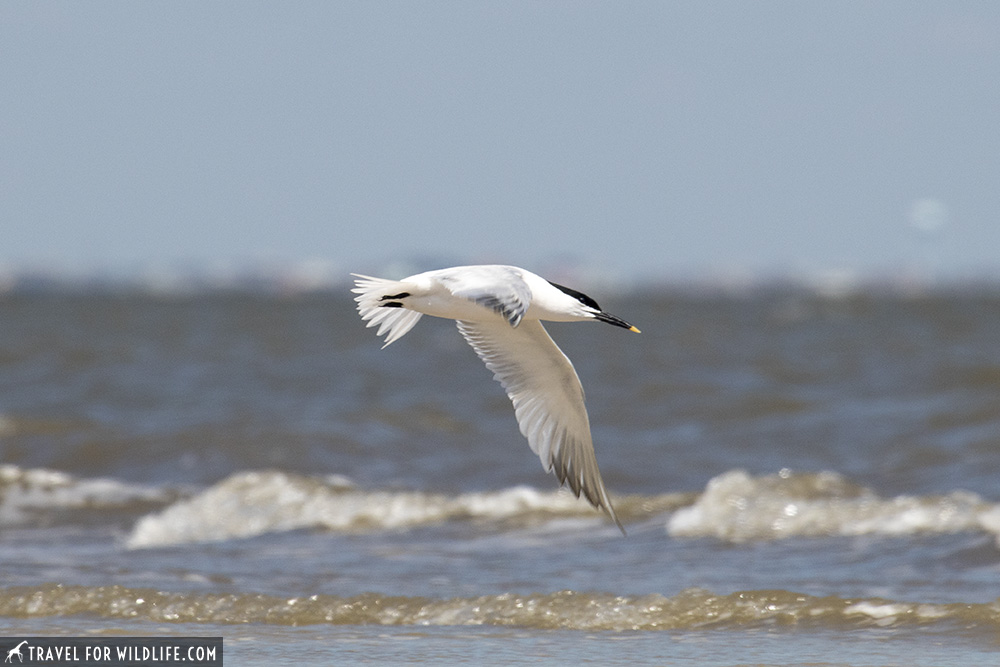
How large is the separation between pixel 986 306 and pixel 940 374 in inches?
716

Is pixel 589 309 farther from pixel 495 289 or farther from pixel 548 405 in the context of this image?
pixel 548 405


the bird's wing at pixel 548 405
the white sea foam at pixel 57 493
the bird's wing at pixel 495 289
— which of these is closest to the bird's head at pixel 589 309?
the bird's wing at pixel 495 289

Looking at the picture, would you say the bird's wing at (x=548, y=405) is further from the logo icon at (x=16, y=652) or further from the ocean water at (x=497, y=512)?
the logo icon at (x=16, y=652)

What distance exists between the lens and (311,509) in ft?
27.2

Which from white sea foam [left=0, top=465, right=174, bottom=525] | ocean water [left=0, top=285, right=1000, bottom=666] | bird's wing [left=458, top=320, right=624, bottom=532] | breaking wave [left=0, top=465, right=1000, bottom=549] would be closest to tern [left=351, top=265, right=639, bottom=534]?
bird's wing [left=458, top=320, right=624, bottom=532]

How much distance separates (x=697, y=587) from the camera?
6.05 meters

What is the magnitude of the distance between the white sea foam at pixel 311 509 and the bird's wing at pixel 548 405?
2121mm

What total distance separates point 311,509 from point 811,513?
9.75 feet

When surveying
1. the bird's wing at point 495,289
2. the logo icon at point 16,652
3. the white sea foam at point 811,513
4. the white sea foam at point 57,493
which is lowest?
the logo icon at point 16,652

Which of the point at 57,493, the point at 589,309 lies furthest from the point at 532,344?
the point at 57,493

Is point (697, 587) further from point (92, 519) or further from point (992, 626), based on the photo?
point (92, 519)

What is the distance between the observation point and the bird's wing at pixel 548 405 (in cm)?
585

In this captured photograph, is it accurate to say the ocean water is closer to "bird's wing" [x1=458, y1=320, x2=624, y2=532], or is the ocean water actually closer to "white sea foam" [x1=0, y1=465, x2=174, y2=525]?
"white sea foam" [x1=0, y1=465, x2=174, y2=525]

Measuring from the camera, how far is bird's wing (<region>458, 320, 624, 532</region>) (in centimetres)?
585
